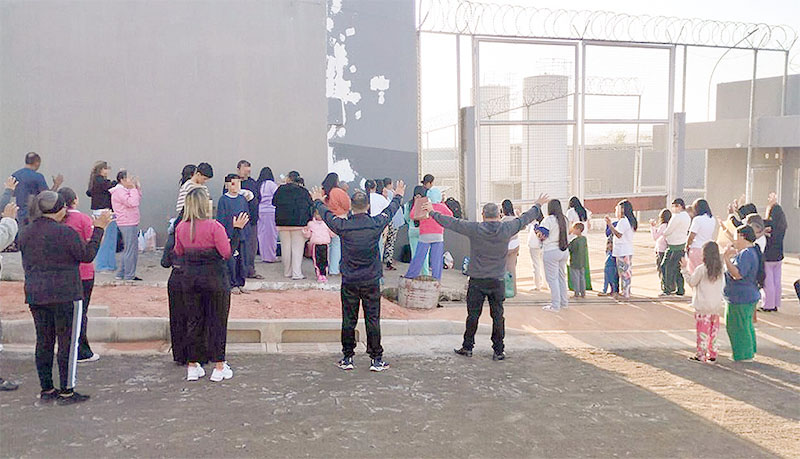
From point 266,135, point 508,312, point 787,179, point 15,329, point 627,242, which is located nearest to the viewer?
point 15,329

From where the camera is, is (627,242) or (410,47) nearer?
(627,242)

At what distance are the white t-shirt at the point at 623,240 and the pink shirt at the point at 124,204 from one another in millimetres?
6511

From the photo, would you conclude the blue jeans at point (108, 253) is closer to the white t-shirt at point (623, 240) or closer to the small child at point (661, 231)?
the white t-shirt at point (623, 240)

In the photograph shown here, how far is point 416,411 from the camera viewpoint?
509 centimetres

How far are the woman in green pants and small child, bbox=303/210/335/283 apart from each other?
4.88 metres

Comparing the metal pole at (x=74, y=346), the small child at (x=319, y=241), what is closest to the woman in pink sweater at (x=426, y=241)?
the small child at (x=319, y=241)

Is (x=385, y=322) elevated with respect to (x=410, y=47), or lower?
lower

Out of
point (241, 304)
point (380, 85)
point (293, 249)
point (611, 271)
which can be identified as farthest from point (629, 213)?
point (241, 304)

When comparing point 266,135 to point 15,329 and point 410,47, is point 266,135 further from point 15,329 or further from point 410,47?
point 15,329

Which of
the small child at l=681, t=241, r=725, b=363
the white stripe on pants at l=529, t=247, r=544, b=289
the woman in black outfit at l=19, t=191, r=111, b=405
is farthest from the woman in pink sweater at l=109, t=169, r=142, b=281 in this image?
the small child at l=681, t=241, r=725, b=363

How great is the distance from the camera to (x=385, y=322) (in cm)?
757

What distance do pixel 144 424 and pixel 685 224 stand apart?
803 cm

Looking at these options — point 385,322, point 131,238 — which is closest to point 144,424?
point 385,322

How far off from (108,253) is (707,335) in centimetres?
737
